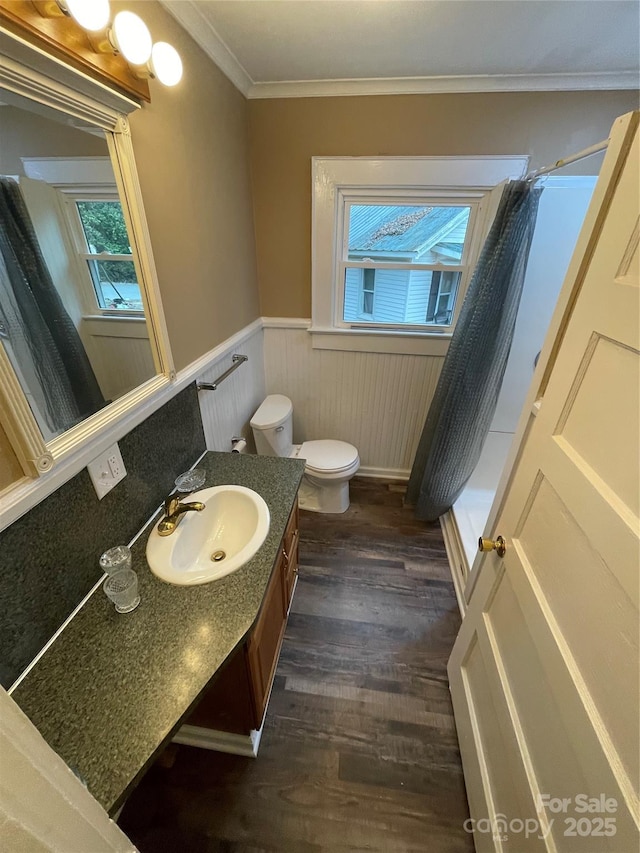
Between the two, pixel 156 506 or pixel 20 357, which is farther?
pixel 156 506

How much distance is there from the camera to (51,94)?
2.35 feet

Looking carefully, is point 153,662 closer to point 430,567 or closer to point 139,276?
point 139,276

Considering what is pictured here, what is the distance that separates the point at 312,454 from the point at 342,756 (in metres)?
1.38

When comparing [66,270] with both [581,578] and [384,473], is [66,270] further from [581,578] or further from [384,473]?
[384,473]

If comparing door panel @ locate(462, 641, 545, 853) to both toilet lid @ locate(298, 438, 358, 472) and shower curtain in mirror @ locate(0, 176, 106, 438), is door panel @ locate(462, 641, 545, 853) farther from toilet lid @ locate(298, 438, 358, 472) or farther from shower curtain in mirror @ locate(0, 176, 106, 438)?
shower curtain in mirror @ locate(0, 176, 106, 438)

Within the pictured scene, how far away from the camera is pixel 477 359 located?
1.68 m

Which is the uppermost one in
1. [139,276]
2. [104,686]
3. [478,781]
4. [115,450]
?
[139,276]

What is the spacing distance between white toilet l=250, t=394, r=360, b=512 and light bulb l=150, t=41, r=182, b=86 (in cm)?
141

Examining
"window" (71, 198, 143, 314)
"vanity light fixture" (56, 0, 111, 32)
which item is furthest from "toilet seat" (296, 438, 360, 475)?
"vanity light fixture" (56, 0, 111, 32)

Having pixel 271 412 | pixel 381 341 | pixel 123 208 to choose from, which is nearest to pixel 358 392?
pixel 381 341

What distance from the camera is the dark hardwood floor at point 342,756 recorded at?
3.50 ft

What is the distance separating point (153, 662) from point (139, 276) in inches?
41.1

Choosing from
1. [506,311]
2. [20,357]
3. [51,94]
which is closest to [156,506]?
[20,357]

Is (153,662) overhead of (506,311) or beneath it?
beneath
